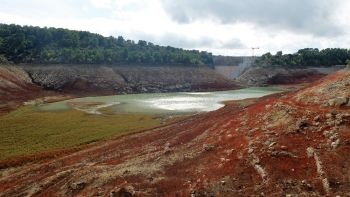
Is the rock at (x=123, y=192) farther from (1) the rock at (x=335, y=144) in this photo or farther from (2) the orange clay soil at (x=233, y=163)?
(1) the rock at (x=335, y=144)

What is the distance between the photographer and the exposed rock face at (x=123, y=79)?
454 ft

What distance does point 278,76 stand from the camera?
188 meters

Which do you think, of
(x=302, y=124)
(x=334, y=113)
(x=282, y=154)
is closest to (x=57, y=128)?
(x=302, y=124)

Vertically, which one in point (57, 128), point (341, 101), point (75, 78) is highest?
point (341, 101)

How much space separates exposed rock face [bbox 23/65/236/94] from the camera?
138250 millimetres

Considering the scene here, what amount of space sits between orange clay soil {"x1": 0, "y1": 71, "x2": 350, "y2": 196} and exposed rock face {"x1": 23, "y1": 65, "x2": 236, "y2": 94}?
97.2 m

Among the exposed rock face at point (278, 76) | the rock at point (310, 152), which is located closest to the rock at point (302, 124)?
the rock at point (310, 152)

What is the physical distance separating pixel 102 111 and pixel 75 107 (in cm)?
1165

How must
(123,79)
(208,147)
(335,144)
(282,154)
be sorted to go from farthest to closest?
(123,79) < (208,147) < (282,154) < (335,144)

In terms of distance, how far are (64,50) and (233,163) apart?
135237mm

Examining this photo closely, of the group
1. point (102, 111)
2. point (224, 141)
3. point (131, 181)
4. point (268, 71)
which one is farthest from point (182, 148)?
point (268, 71)

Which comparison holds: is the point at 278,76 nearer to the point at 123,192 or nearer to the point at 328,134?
the point at 328,134

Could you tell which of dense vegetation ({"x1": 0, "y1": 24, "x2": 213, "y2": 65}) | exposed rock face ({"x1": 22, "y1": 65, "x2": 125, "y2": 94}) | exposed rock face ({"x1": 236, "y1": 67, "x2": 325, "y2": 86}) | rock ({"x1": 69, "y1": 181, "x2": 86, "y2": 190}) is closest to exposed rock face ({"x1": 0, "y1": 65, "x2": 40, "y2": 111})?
exposed rock face ({"x1": 22, "y1": 65, "x2": 125, "y2": 94})

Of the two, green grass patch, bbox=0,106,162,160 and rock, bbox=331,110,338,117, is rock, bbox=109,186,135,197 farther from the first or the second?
green grass patch, bbox=0,106,162,160
